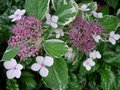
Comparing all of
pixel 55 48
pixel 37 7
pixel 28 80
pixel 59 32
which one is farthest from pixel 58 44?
pixel 28 80

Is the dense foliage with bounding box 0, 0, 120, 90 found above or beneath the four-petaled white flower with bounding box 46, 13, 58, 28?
beneath

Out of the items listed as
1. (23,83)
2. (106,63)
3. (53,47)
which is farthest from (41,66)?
(106,63)

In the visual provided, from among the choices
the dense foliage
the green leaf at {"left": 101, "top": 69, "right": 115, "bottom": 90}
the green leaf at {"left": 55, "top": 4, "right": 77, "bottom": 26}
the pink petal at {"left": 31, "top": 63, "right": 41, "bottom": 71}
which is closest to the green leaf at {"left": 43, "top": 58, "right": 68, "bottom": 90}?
the dense foliage

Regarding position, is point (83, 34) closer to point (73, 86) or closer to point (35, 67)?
point (35, 67)

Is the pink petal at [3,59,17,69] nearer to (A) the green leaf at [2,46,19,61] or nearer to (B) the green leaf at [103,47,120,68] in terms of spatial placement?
(A) the green leaf at [2,46,19,61]

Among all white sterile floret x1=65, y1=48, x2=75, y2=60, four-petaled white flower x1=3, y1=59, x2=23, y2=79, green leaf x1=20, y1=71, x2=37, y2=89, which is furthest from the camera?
→ green leaf x1=20, y1=71, x2=37, y2=89

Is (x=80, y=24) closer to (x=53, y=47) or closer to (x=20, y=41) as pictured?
(x=53, y=47)
